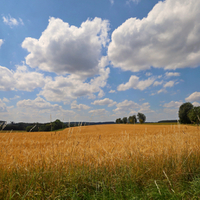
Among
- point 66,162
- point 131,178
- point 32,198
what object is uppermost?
point 66,162

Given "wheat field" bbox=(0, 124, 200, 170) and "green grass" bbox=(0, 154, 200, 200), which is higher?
"wheat field" bbox=(0, 124, 200, 170)

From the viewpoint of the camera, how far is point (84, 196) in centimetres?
281

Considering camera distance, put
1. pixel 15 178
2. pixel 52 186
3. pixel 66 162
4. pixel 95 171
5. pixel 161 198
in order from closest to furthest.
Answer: pixel 161 198
pixel 52 186
pixel 15 178
pixel 95 171
pixel 66 162

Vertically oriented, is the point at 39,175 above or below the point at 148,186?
above

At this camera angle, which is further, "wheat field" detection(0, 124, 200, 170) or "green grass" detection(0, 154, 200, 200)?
"wheat field" detection(0, 124, 200, 170)

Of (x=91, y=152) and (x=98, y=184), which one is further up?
(x=91, y=152)

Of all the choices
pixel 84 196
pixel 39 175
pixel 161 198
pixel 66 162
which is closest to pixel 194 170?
pixel 161 198

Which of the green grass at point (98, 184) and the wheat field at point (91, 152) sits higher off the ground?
the wheat field at point (91, 152)

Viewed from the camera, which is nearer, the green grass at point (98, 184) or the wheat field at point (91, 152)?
the green grass at point (98, 184)

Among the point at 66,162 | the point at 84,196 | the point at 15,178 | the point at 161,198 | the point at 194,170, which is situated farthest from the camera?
the point at 194,170

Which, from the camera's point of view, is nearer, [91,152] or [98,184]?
[98,184]

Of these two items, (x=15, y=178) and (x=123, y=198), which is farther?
(x=15, y=178)

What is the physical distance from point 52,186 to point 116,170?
1.62m

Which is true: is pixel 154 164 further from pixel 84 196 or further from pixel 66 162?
pixel 66 162
